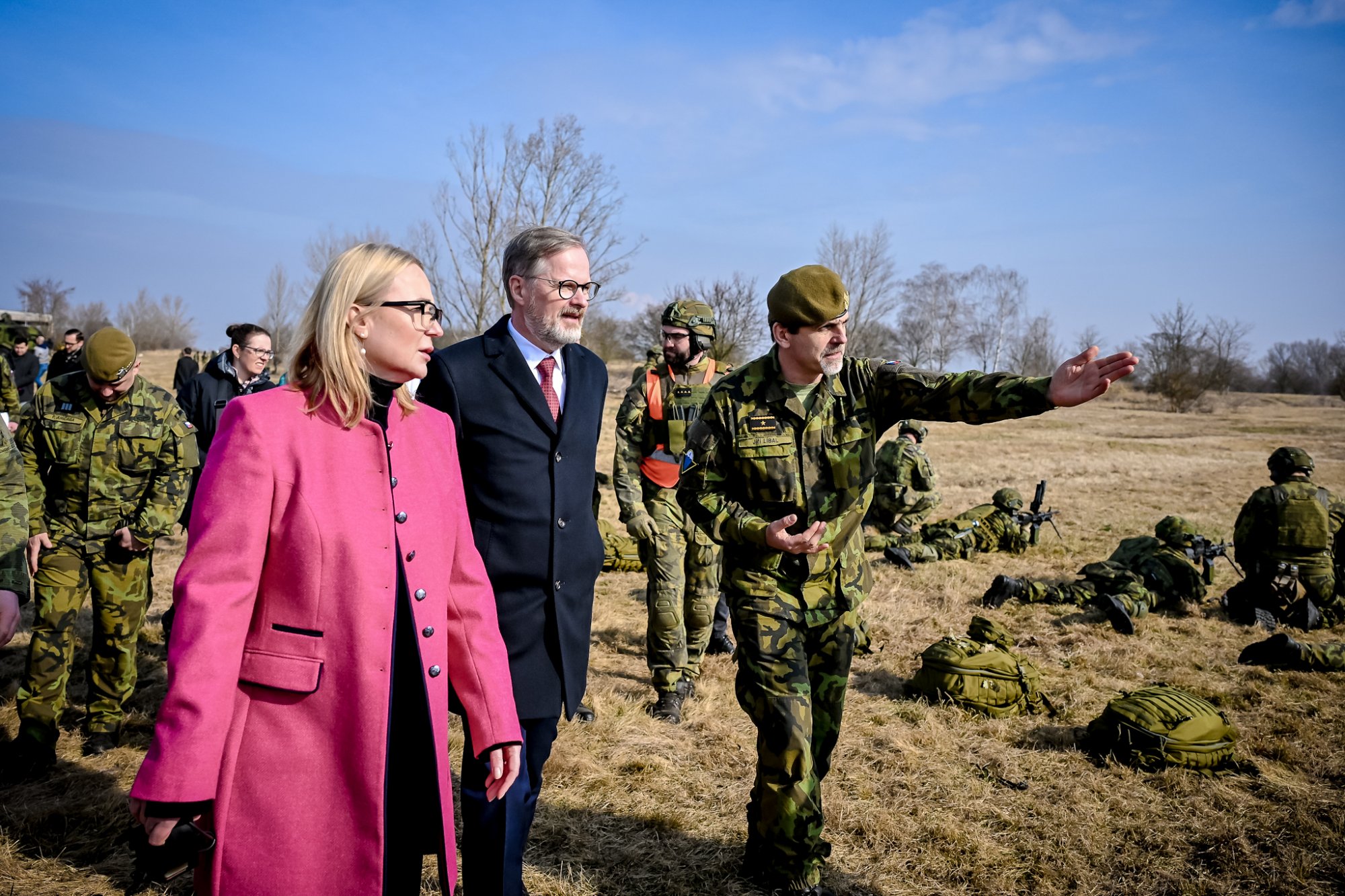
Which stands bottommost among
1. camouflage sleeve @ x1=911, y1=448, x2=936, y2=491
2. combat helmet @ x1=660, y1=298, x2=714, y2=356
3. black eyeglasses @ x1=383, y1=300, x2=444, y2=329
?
camouflage sleeve @ x1=911, y1=448, x2=936, y2=491

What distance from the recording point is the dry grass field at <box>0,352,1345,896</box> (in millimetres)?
3590

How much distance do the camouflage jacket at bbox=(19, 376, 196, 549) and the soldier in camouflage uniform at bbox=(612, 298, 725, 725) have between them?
2.65 meters

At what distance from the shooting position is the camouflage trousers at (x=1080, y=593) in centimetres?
769

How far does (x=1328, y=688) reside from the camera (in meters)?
5.82

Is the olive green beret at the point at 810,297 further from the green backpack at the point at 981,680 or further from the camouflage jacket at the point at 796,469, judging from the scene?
the green backpack at the point at 981,680

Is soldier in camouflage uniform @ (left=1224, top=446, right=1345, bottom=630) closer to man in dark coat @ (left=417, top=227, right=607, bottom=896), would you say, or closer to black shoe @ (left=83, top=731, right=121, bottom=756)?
man in dark coat @ (left=417, top=227, right=607, bottom=896)

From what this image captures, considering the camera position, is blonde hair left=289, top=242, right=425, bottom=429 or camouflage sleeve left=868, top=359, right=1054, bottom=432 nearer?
blonde hair left=289, top=242, right=425, bottom=429

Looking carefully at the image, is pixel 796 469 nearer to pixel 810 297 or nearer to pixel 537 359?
pixel 810 297

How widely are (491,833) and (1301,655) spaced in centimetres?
628

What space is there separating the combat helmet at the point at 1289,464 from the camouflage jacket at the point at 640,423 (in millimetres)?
5756

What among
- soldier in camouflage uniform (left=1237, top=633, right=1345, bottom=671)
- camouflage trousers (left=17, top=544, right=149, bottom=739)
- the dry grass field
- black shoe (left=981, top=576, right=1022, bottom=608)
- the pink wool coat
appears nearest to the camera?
the pink wool coat

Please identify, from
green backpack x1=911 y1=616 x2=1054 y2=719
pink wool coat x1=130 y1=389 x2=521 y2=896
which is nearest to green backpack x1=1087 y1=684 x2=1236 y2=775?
green backpack x1=911 y1=616 x2=1054 y2=719

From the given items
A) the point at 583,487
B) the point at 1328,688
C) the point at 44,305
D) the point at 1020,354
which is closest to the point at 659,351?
the point at 583,487

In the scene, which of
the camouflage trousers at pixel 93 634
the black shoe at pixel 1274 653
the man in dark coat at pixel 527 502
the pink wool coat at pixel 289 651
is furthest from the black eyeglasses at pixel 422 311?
the black shoe at pixel 1274 653
